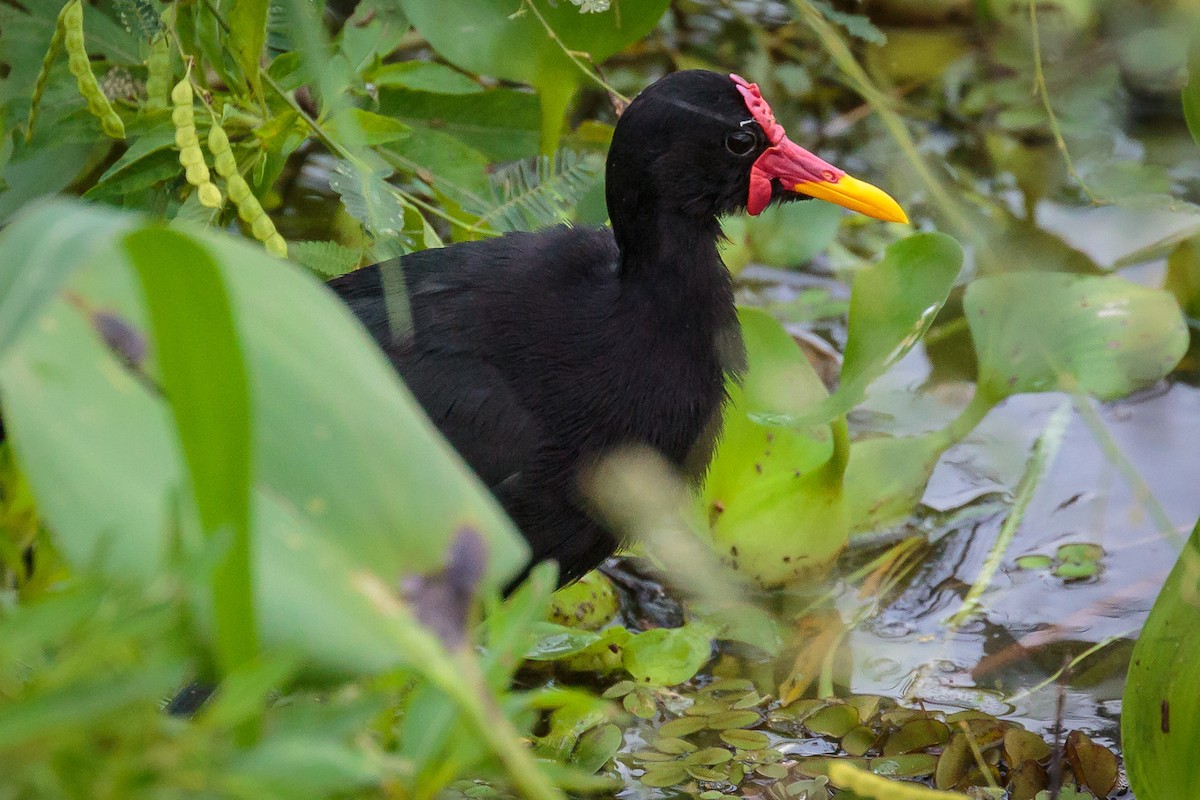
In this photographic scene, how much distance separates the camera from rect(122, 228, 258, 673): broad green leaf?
76 centimetres

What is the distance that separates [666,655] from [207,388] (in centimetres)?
127

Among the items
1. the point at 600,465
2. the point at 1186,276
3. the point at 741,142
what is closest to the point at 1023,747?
the point at 600,465

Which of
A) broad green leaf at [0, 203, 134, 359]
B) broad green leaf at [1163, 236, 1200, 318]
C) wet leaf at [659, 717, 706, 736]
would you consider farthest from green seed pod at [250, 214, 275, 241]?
broad green leaf at [1163, 236, 1200, 318]

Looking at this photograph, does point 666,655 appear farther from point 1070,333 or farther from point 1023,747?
point 1070,333

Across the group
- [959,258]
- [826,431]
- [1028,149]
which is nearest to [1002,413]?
[826,431]

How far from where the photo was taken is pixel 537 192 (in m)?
2.10

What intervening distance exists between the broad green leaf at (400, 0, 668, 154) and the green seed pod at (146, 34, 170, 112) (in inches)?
15.2

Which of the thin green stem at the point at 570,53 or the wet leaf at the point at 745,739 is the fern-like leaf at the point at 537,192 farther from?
the wet leaf at the point at 745,739

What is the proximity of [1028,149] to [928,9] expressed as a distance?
53 centimetres

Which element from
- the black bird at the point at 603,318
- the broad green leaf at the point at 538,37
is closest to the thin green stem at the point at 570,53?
the broad green leaf at the point at 538,37

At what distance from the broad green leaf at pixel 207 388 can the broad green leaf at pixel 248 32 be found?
109 cm

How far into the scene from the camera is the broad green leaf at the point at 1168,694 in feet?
4.67

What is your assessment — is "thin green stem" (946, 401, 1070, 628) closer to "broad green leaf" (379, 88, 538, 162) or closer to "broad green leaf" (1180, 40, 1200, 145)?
"broad green leaf" (1180, 40, 1200, 145)

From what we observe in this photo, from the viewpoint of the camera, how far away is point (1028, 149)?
10.6 feet
